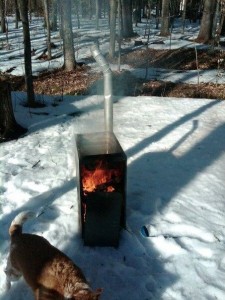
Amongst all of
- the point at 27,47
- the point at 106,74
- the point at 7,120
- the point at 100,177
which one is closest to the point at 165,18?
the point at 27,47

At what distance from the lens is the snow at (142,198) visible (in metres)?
4.02

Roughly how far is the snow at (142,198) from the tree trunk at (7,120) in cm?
25

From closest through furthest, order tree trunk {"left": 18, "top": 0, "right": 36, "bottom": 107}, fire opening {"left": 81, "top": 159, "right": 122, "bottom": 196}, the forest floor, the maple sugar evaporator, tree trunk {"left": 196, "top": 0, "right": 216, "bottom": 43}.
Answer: the maple sugar evaporator → fire opening {"left": 81, "top": 159, "right": 122, "bottom": 196} → tree trunk {"left": 18, "top": 0, "right": 36, "bottom": 107} → the forest floor → tree trunk {"left": 196, "top": 0, "right": 216, "bottom": 43}

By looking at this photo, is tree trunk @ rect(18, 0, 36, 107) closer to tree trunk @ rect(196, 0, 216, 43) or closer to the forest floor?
the forest floor

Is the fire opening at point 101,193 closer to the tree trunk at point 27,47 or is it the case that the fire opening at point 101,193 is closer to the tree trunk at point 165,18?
the tree trunk at point 27,47

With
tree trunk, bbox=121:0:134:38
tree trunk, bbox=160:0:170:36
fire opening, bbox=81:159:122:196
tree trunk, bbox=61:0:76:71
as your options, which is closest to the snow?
fire opening, bbox=81:159:122:196

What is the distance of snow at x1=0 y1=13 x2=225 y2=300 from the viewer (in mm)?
4023

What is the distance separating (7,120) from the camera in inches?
300

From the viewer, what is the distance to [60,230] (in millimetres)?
4730

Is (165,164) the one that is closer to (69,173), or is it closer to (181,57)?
(69,173)

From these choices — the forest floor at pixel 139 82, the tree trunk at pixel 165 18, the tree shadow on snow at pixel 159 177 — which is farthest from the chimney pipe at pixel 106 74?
the tree trunk at pixel 165 18

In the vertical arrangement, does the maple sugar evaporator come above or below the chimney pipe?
below

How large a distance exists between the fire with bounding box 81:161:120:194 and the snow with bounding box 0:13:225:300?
28.8 inches

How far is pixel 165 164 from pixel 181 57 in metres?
16.1
